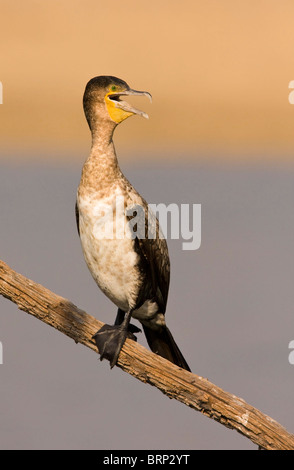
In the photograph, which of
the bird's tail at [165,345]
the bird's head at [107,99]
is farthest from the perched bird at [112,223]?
the bird's tail at [165,345]

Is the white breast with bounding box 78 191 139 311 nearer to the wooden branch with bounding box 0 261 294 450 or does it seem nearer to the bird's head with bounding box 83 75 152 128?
the wooden branch with bounding box 0 261 294 450

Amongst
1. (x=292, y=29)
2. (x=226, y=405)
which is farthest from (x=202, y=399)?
(x=292, y=29)

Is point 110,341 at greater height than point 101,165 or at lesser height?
lesser

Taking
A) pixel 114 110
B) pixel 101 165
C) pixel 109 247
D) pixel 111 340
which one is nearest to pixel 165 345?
pixel 111 340

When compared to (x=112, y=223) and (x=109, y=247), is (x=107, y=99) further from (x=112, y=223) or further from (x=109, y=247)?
(x=109, y=247)

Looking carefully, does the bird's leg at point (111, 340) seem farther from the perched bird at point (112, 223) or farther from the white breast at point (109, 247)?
the white breast at point (109, 247)

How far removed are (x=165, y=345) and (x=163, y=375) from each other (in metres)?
0.60

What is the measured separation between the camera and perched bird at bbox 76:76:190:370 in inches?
211

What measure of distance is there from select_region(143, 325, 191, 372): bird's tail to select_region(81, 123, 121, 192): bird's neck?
0.94m

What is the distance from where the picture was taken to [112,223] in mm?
5348

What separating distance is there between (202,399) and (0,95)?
1299 centimetres

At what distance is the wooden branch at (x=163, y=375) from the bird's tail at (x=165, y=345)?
0.45 m

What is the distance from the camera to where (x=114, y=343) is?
5379mm
